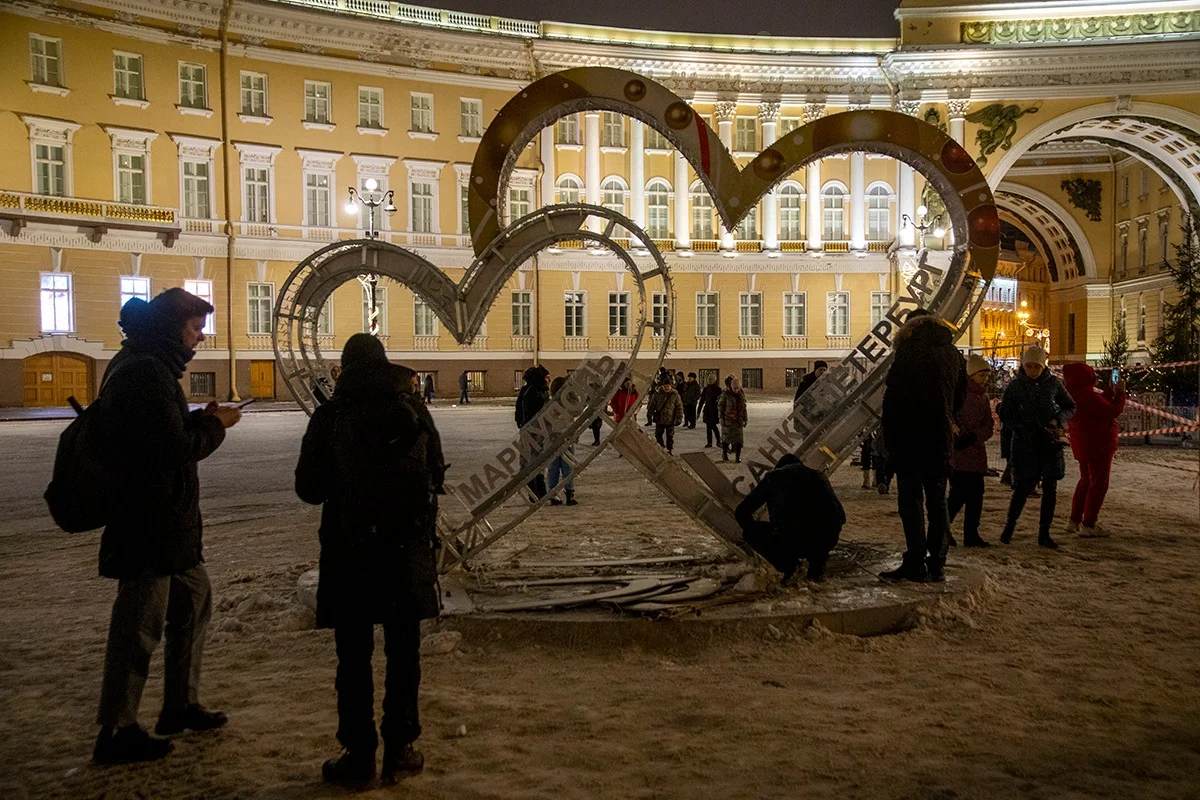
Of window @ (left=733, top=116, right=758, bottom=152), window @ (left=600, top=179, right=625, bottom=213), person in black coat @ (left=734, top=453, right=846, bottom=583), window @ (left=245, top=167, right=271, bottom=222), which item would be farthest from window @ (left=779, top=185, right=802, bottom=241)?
person in black coat @ (left=734, top=453, right=846, bottom=583)

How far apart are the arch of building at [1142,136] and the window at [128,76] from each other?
3270cm

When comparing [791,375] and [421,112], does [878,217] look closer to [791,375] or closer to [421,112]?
[791,375]

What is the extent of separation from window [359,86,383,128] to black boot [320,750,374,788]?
39514mm

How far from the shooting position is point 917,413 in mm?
7215

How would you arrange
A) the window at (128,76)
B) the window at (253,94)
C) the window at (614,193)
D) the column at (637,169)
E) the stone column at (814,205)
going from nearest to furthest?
the window at (128,76)
the window at (253,94)
the window at (614,193)
the column at (637,169)
the stone column at (814,205)

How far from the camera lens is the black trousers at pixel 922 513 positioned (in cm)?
A: 726

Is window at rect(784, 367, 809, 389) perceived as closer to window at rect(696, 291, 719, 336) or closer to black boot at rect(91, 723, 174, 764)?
window at rect(696, 291, 719, 336)

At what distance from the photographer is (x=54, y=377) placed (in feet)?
116

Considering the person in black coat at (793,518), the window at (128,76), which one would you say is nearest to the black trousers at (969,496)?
the person in black coat at (793,518)

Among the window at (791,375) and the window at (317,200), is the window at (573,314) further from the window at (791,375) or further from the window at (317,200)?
the window at (317,200)

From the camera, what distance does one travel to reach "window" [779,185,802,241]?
4594 cm

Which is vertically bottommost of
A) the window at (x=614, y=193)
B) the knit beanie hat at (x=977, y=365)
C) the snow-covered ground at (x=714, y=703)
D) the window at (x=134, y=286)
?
the snow-covered ground at (x=714, y=703)

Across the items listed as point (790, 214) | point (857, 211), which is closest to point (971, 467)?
point (790, 214)

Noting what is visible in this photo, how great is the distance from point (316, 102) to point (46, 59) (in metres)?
9.37
